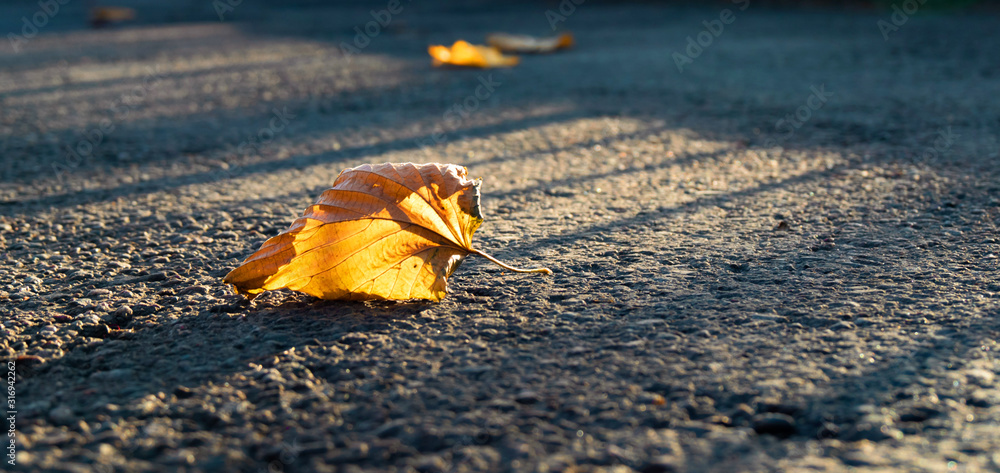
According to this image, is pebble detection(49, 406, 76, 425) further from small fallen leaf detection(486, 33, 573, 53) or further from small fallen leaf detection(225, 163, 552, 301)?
small fallen leaf detection(486, 33, 573, 53)

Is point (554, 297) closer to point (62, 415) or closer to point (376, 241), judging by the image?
point (376, 241)

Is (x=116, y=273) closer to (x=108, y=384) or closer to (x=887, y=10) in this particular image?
(x=108, y=384)

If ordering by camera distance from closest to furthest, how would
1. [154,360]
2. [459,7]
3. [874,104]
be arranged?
[154,360] → [874,104] → [459,7]

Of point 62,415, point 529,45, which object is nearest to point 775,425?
point 62,415

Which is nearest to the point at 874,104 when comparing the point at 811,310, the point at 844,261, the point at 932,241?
the point at 932,241

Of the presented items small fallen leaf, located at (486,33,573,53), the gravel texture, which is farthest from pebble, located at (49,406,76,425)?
small fallen leaf, located at (486,33,573,53)

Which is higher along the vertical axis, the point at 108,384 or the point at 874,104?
the point at 874,104

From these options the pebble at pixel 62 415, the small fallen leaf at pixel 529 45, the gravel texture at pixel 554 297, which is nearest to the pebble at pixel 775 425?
the gravel texture at pixel 554 297

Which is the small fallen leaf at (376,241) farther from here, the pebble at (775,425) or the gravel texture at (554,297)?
the pebble at (775,425)
